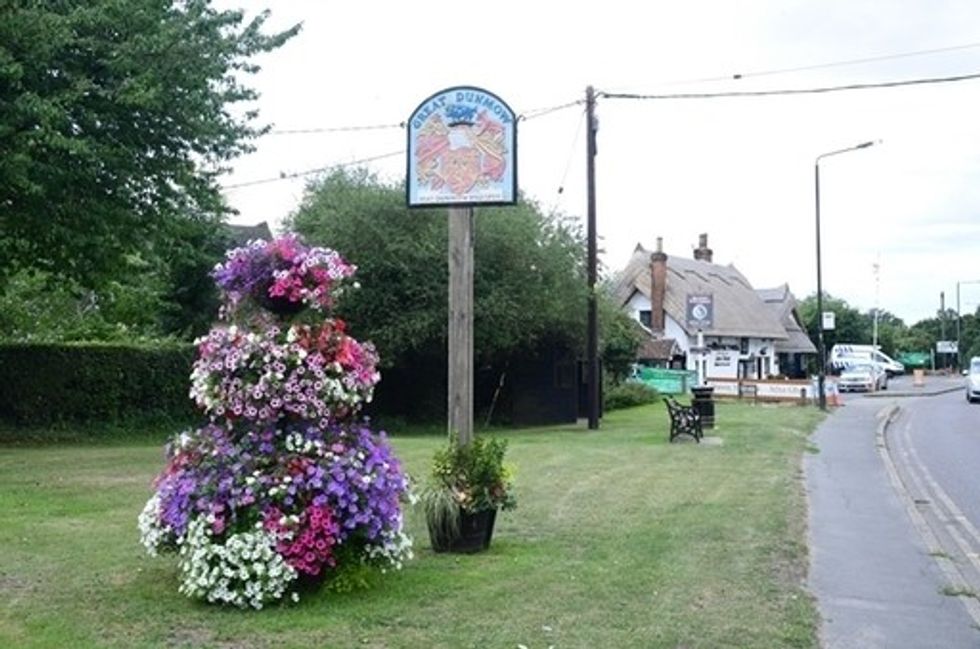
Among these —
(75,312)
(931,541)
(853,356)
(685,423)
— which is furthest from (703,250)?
(931,541)

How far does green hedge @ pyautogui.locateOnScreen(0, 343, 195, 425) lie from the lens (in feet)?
77.2

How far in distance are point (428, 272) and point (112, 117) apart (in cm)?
1016

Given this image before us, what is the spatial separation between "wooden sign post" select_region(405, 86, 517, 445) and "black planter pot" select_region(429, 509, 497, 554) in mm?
788

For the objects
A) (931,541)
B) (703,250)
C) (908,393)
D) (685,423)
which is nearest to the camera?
(931,541)

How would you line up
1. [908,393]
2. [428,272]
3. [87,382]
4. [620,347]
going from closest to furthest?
[87,382], [428,272], [620,347], [908,393]

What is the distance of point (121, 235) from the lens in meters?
18.6

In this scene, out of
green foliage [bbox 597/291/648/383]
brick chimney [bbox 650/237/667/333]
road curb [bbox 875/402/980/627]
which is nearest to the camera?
road curb [bbox 875/402/980/627]

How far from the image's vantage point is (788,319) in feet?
264

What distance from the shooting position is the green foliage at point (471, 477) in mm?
8703

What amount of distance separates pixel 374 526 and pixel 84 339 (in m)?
25.0

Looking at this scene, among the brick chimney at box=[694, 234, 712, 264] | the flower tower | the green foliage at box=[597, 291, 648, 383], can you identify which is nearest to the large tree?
the flower tower

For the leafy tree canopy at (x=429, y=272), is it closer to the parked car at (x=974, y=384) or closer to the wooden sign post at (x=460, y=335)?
the wooden sign post at (x=460, y=335)

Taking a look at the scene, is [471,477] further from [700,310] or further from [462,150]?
[700,310]

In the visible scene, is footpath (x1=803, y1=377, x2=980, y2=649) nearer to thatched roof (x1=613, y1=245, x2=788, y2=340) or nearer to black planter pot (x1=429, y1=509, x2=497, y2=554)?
black planter pot (x1=429, y1=509, x2=497, y2=554)
